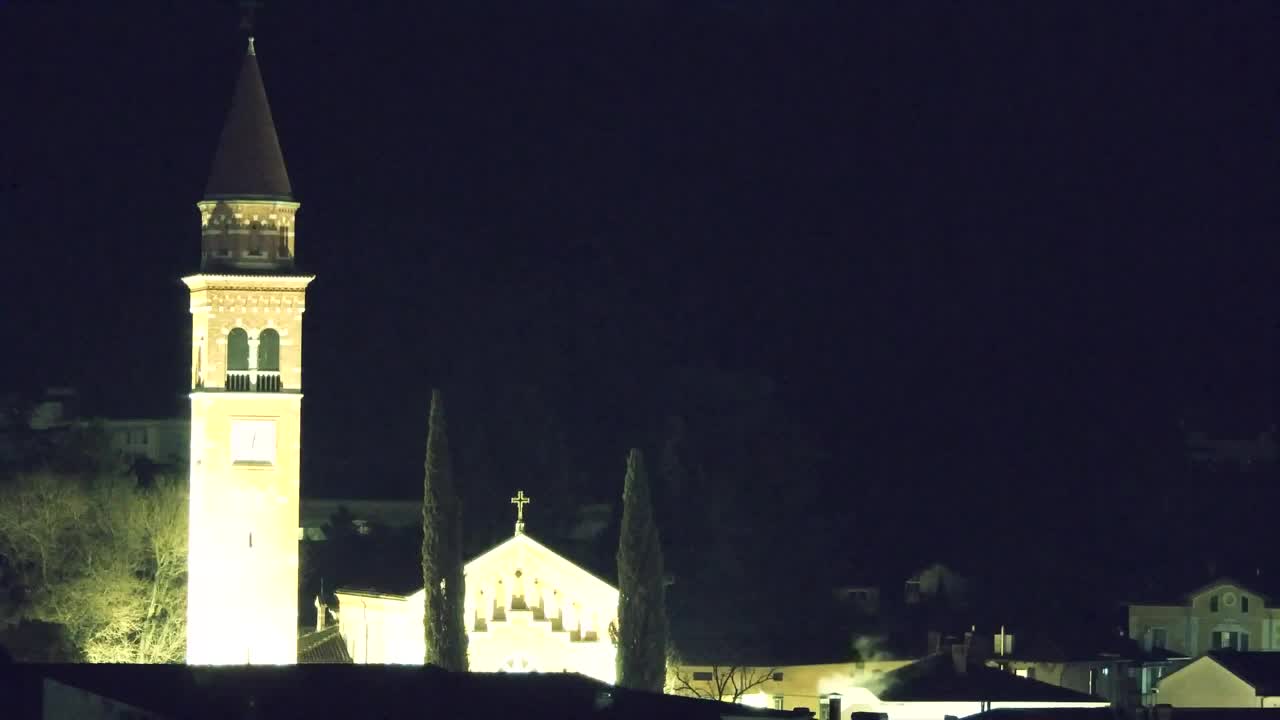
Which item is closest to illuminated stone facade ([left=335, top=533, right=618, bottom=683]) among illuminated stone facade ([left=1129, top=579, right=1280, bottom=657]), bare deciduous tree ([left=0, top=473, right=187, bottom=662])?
bare deciduous tree ([left=0, top=473, right=187, bottom=662])

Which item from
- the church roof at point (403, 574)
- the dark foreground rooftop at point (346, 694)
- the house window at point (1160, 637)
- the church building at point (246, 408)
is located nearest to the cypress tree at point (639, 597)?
the church roof at point (403, 574)

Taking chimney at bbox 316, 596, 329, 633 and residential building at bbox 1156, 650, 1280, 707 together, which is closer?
residential building at bbox 1156, 650, 1280, 707

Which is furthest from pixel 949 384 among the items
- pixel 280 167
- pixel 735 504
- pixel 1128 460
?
pixel 280 167

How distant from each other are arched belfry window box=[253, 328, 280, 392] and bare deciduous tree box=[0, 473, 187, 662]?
302 inches

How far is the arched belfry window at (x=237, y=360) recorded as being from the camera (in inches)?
3004

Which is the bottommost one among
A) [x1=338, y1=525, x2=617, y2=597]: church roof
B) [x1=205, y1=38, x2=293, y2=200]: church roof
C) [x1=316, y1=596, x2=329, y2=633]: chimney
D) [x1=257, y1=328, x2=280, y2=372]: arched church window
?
[x1=316, y1=596, x2=329, y2=633]: chimney

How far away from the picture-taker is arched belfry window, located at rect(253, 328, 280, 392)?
76.4 meters

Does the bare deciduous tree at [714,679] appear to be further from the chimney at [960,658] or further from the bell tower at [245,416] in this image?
the bell tower at [245,416]

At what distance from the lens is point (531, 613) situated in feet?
259

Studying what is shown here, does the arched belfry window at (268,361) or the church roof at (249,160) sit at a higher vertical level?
the church roof at (249,160)

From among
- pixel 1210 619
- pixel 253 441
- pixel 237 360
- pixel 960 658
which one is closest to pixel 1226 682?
pixel 960 658

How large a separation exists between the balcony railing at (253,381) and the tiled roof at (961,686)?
52.1 ft

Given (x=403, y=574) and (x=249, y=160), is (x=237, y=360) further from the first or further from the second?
(x=403, y=574)

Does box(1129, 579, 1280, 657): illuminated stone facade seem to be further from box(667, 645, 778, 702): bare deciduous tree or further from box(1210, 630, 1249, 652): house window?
box(667, 645, 778, 702): bare deciduous tree
